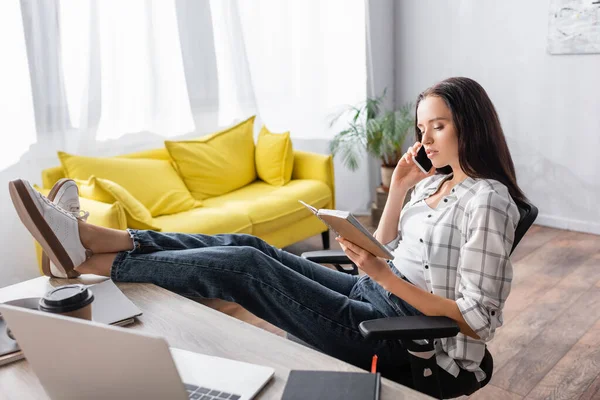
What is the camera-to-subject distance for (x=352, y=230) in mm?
1319

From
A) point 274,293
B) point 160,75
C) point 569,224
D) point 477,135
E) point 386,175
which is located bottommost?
point 569,224

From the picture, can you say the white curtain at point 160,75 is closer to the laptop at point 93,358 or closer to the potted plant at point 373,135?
the potted plant at point 373,135

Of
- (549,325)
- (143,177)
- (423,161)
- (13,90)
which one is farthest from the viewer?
(143,177)

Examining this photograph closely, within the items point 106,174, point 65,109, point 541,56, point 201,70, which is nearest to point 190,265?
point 106,174

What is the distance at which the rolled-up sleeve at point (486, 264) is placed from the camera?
4.42 ft

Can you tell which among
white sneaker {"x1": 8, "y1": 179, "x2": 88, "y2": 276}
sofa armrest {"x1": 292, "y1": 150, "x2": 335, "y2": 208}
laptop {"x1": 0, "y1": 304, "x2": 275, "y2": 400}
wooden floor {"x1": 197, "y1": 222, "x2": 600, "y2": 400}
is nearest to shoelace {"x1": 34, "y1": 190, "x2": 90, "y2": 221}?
white sneaker {"x1": 8, "y1": 179, "x2": 88, "y2": 276}

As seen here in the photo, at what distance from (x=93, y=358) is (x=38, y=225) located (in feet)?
3.05

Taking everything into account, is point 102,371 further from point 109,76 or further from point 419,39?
point 419,39

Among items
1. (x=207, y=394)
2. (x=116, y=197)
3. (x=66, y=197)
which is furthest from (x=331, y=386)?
(x=116, y=197)

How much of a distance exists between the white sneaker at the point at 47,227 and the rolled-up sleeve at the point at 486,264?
3.29ft

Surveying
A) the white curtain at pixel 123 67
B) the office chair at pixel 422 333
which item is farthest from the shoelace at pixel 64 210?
the white curtain at pixel 123 67

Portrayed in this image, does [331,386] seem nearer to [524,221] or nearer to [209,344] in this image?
[209,344]

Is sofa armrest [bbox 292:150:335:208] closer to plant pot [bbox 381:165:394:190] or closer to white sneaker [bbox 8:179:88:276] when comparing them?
plant pot [bbox 381:165:394:190]

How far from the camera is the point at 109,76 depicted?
3.29 meters
